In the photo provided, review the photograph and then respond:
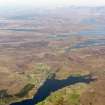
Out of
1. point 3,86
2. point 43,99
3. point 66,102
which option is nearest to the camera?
point 66,102

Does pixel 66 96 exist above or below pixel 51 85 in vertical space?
above

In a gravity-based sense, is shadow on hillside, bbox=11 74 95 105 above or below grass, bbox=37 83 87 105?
below

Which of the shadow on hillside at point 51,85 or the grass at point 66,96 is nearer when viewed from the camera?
the grass at point 66,96

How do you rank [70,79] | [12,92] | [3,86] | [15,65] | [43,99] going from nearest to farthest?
[43,99] → [12,92] → [3,86] → [70,79] → [15,65]

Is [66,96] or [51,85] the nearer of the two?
[66,96]

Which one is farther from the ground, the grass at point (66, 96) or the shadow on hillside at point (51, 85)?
the grass at point (66, 96)

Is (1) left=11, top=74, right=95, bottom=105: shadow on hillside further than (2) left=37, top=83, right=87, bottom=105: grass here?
Yes

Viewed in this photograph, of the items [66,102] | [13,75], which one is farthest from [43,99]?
[13,75]

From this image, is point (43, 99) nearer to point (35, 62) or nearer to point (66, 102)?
point (66, 102)
